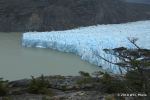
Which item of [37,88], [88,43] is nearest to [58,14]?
[88,43]

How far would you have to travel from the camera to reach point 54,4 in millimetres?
20734

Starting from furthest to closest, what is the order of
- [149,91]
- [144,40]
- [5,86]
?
[144,40], [5,86], [149,91]

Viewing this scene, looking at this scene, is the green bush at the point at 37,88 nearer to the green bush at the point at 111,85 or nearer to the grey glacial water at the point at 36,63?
the green bush at the point at 111,85

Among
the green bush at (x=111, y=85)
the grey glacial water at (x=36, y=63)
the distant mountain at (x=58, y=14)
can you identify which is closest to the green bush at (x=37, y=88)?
the green bush at (x=111, y=85)

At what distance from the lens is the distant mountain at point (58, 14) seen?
20.0 metres

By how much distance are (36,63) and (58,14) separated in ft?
36.1

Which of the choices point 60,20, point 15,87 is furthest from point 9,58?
point 60,20

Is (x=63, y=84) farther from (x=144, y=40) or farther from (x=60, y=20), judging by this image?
(x=60, y=20)

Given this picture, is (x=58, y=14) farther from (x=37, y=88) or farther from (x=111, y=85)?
(x=111, y=85)

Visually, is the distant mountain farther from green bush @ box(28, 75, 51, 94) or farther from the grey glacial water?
green bush @ box(28, 75, 51, 94)

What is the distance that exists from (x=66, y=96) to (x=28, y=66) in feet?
15.8

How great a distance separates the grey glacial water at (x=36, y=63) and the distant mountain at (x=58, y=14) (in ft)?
24.1

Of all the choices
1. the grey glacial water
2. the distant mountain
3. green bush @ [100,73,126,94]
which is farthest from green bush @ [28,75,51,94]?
the distant mountain

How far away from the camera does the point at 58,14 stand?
2044 cm
